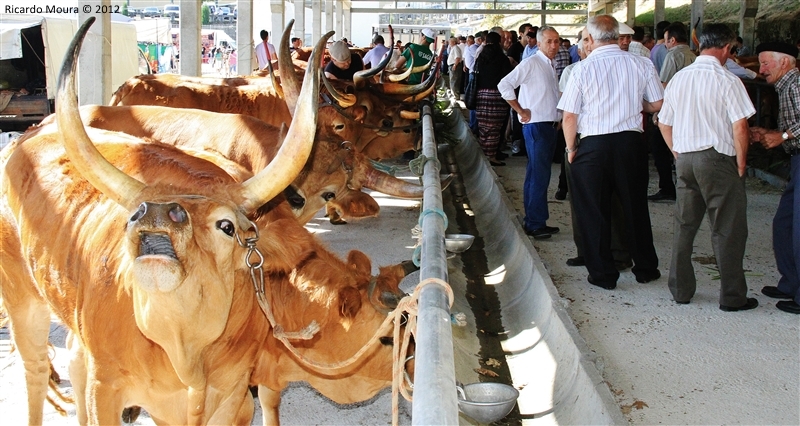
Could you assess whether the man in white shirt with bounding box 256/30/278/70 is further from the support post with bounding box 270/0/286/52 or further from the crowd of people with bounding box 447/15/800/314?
the crowd of people with bounding box 447/15/800/314

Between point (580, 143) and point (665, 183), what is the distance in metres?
4.09

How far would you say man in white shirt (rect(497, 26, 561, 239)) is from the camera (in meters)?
8.69

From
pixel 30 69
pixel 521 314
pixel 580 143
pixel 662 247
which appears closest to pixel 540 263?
pixel 521 314

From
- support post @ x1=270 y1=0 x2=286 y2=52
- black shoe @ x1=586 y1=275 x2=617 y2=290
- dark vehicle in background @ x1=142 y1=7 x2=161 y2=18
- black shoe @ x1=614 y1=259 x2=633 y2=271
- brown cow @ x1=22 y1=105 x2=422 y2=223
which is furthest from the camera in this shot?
dark vehicle in background @ x1=142 y1=7 x2=161 y2=18

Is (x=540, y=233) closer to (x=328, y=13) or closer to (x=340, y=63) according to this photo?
(x=340, y=63)

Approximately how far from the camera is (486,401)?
13.9 feet

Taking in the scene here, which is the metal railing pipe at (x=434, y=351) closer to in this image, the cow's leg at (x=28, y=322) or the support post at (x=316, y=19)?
the cow's leg at (x=28, y=322)

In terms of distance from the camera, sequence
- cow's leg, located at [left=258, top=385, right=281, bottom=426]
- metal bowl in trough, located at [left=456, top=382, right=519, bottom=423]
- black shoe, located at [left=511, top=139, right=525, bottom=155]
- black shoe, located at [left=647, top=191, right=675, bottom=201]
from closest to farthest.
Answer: metal bowl in trough, located at [left=456, top=382, right=519, bottom=423] < cow's leg, located at [left=258, top=385, right=281, bottom=426] < black shoe, located at [left=647, top=191, right=675, bottom=201] < black shoe, located at [left=511, top=139, right=525, bottom=155]

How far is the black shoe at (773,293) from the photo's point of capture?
21.7 ft

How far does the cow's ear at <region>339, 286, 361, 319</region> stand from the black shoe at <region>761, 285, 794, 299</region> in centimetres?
432

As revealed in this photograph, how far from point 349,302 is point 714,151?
3.62 metres

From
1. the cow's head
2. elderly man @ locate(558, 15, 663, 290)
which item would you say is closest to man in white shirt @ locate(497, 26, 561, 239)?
elderly man @ locate(558, 15, 663, 290)

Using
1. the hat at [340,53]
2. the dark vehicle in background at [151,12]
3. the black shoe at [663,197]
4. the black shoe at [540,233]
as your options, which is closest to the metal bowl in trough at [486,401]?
the black shoe at [540,233]

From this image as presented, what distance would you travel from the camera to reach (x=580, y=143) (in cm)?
689
